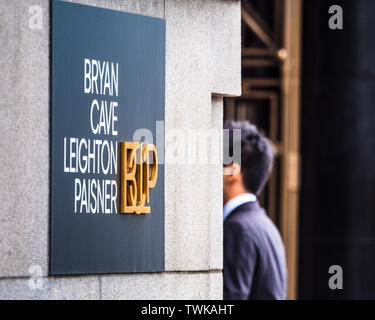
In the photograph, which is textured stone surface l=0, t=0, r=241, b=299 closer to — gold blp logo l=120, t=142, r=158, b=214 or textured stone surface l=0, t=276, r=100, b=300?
textured stone surface l=0, t=276, r=100, b=300

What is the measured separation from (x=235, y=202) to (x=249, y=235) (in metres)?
0.31

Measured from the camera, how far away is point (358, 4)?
47.0 ft

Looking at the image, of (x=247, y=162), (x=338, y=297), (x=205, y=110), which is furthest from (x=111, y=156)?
(x=338, y=297)

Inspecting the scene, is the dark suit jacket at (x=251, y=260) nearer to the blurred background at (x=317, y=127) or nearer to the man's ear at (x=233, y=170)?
the man's ear at (x=233, y=170)

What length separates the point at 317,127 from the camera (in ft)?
46.8

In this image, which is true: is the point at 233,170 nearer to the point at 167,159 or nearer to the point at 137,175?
the point at 167,159

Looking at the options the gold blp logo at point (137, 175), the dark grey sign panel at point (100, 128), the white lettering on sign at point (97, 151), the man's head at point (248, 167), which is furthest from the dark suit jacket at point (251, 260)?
the white lettering on sign at point (97, 151)

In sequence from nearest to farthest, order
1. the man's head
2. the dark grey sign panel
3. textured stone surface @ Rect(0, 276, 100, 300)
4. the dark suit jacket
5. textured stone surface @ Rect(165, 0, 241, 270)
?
textured stone surface @ Rect(0, 276, 100, 300) → the dark grey sign panel → textured stone surface @ Rect(165, 0, 241, 270) → the dark suit jacket → the man's head

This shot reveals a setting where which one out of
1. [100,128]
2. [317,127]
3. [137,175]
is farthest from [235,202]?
[317,127]

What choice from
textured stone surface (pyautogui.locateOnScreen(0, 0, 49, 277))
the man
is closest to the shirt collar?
the man

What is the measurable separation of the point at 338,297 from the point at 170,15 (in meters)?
8.38

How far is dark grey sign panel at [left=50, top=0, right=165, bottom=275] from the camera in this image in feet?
17.8

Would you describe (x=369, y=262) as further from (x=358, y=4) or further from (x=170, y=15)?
(x=170, y=15)

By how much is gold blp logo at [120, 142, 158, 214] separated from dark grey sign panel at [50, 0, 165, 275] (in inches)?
1.3
